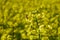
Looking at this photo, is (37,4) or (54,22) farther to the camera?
(37,4)

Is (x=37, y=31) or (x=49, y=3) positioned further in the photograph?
(x=49, y=3)

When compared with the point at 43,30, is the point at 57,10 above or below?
above

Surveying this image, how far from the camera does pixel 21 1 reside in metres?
2.99

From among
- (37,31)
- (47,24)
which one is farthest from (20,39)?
(47,24)

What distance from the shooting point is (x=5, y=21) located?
8.88 feet

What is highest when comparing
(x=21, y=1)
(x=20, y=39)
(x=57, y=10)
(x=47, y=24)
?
(x=21, y=1)

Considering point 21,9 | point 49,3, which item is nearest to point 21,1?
point 21,9

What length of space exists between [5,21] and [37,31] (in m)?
0.50

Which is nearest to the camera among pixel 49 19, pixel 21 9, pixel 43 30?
pixel 43 30

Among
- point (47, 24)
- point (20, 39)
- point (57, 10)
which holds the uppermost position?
point (57, 10)

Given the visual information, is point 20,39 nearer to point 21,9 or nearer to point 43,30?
point 43,30

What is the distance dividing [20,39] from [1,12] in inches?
23.1

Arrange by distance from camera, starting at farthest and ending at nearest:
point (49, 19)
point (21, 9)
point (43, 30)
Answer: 1. point (21, 9)
2. point (49, 19)
3. point (43, 30)

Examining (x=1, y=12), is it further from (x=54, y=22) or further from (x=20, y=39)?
(x=54, y=22)
